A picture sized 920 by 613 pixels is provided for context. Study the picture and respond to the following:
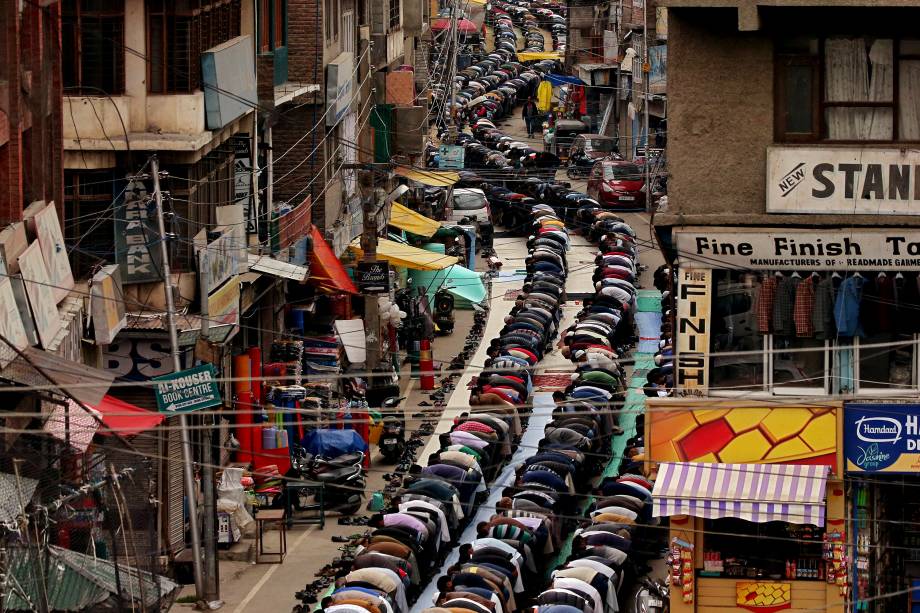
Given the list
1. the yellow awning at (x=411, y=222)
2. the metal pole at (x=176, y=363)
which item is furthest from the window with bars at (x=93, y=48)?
the yellow awning at (x=411, y=222)

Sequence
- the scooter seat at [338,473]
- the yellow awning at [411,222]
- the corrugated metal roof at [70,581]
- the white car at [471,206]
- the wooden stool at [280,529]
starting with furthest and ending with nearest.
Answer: the white car at [471,206]
the yellow awning at [411,222]
the scooter seat at [338,473]
the wooden stool at [280,529]
the corrugated metal roof at [70,581]

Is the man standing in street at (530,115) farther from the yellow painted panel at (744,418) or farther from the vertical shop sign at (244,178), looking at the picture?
the yellow painted panel at (744,418)

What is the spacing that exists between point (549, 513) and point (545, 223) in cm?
2887

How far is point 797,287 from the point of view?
25859 mm

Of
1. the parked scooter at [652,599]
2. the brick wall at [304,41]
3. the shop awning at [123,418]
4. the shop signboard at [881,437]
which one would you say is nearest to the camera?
the shop awning at [123,418]

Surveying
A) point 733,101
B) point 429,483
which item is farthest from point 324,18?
point 733,101

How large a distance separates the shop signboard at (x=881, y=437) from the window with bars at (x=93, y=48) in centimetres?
1251

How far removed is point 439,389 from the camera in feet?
142

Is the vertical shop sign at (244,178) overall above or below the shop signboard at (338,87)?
below

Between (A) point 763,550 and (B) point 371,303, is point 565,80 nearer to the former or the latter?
(B) point 371,303

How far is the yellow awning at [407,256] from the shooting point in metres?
47.1

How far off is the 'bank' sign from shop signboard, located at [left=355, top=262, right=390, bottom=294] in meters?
17.3

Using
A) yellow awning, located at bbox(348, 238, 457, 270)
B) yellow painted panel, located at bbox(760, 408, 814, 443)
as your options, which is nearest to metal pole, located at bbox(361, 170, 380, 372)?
yellow awning, located at bbox(348, 238, 457, 270)

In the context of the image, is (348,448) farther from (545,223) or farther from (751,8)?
(545,223)
